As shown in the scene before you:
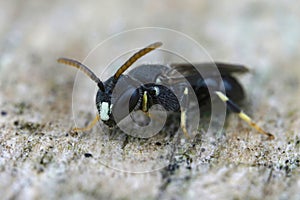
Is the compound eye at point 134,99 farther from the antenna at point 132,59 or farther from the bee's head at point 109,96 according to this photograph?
the antenna at point 132,59

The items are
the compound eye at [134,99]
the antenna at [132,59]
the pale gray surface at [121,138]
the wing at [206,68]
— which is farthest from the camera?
the wing at [206,68]

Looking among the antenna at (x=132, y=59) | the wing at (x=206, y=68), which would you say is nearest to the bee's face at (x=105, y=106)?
the antenna at (x=132, y=59)

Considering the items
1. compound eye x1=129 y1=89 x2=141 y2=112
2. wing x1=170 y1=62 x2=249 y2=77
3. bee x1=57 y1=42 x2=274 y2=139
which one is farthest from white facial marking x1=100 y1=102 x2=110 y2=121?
wing x1=170 y1=62 x2=249 y2=77

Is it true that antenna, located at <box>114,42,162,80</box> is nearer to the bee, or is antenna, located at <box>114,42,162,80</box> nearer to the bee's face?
the bee

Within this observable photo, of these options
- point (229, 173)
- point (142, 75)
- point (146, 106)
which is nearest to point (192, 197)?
point (229, 173)

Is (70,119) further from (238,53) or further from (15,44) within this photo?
(238,53)
